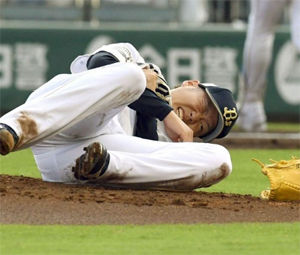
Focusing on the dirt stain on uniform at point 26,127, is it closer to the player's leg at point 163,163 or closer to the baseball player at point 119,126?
the baseball player at point 119,126

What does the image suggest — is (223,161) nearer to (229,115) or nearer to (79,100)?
(229,115)

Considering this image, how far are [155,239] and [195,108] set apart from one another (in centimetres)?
168

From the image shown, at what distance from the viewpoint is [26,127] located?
18.0 feet

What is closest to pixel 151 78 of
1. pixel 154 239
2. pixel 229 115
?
pixel 229 115

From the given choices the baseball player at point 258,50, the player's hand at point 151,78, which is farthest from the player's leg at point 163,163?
the baseball player at point 258,50

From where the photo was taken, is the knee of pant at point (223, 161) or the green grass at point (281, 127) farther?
the green grass at point (281, 127)

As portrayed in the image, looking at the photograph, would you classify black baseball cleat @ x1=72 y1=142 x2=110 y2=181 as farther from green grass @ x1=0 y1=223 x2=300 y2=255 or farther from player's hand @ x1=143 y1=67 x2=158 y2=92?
green grass @ x1=0 y1=223 x2=300 y2=255

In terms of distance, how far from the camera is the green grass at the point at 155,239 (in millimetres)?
4480

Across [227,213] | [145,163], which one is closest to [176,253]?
[227,213]

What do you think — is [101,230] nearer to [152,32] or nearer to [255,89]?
[255,89]

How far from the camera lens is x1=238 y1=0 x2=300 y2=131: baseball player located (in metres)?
11.6

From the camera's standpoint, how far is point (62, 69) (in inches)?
580

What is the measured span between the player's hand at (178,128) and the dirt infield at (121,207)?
0.30m

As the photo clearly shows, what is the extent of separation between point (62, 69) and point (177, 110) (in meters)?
8.51
